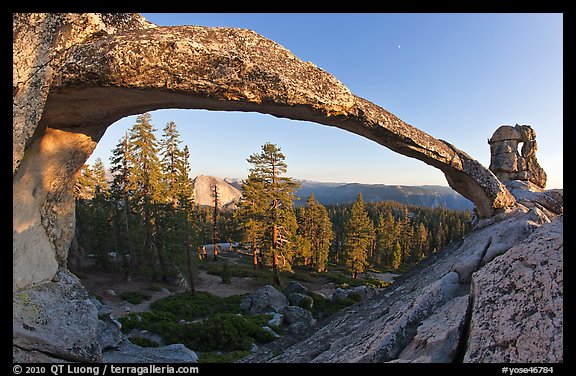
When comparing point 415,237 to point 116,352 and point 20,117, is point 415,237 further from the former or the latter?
point 20,117

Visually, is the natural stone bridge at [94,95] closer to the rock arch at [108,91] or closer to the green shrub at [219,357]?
the rock arch at [108,91]

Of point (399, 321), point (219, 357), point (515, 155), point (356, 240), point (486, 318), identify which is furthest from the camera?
point (356, 240)

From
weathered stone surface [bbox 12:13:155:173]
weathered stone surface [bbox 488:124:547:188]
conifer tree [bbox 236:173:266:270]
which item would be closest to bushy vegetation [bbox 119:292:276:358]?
weathered stone surface [bbox 12:13:155:173]

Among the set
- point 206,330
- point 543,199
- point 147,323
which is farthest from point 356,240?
point 543,199

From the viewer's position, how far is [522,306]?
386 cm

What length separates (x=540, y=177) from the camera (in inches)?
636

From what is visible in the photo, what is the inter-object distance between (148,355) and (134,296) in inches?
760

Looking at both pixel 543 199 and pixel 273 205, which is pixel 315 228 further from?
pixel 543 199

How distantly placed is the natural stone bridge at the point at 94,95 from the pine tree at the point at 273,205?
1054 inches

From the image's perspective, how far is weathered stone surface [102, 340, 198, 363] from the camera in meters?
10.6

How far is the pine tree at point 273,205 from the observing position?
35281 mm

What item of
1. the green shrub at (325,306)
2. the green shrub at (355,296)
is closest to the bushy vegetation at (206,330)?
the green shrub at (325,306)

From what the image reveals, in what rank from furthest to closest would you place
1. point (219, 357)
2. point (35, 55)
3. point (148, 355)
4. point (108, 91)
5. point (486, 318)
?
point (219, 357)
point (148, 355)
point (108, 91)
point (35, 55)
point (486, 318)
